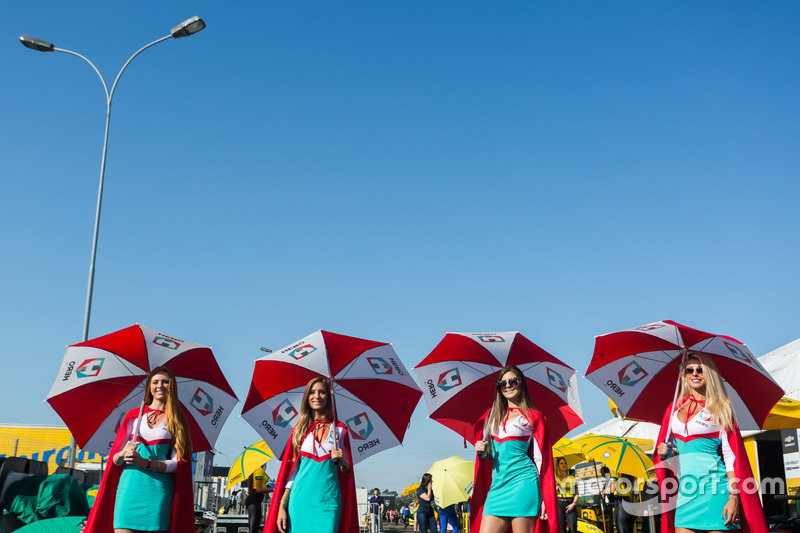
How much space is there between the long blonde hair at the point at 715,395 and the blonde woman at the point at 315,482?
9.41ft

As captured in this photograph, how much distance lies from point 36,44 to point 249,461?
31.6 ft

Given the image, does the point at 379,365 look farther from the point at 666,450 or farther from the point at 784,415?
the point at 784,415

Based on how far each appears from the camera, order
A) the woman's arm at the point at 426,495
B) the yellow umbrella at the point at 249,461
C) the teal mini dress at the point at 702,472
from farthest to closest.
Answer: the woman's arm at the point at 426,495, the yellow umbrella at the point at 249,461, the teal mini dress at the point at 702,472

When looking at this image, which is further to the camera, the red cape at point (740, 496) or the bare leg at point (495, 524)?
the bare leg at point (495, 524)

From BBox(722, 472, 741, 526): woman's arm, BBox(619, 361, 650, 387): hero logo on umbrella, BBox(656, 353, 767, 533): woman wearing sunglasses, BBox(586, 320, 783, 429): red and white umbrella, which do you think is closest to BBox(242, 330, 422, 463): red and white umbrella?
BBox(586, 320, 783, 429): red and white umbrella

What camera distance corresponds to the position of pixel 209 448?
7.82 m

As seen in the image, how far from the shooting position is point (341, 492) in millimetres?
6480

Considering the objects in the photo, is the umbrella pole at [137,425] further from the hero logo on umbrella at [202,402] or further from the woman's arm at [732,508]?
the woman's arm at [732,508]

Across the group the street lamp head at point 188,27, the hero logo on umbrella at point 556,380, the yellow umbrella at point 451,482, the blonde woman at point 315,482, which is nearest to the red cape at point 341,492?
the blonde woman at point 315,482

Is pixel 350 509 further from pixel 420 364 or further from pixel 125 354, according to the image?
pixel 125 354

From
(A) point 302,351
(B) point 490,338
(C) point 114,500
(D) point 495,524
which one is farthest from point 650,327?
(C) point 114,500

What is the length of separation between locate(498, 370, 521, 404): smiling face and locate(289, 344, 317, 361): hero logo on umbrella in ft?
7.47

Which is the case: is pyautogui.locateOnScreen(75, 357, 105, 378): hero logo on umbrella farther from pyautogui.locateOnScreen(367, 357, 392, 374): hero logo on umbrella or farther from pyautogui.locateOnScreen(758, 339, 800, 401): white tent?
pyautogui.locateOnScreen(758, 339, 800, 401): white tent

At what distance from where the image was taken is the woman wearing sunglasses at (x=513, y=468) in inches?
235
